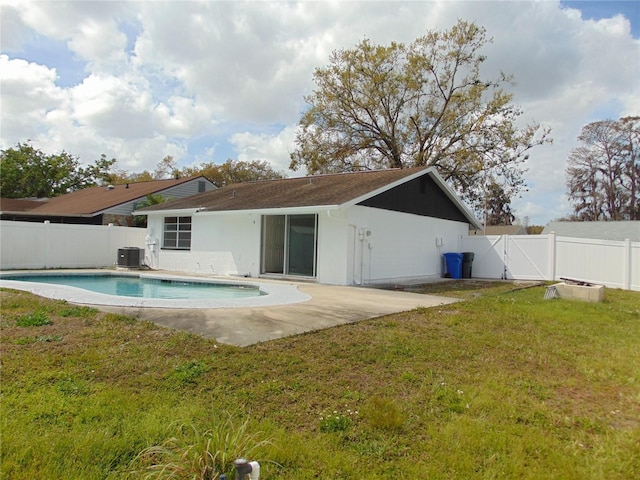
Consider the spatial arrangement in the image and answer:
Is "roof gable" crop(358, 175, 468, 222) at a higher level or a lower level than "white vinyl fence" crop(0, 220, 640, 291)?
higher

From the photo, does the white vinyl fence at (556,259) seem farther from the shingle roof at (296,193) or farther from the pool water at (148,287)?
the pool water at (148,287)

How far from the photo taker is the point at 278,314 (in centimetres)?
727

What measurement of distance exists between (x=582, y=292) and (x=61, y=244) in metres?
18.3

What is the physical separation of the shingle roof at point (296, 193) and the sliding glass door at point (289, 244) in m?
0.73

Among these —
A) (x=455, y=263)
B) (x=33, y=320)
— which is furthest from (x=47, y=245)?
(x=455, y=263)

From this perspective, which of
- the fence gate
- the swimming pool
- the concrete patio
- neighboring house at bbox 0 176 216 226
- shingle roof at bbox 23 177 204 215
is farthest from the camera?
shingle roof at bbox 23 177 204 215

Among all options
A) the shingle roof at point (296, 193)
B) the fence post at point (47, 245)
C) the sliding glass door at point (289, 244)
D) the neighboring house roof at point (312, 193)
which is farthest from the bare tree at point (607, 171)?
the fence post at point (47, 245)

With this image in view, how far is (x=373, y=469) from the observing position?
278 cm

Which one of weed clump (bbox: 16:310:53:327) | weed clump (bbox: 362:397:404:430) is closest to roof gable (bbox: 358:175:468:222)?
weed clump (bbox: 16:310:53:327)

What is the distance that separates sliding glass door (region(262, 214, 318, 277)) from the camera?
46.6 ft

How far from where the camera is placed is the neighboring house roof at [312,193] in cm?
1319

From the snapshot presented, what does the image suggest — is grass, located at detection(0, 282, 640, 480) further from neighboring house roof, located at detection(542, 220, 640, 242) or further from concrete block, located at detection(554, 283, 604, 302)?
neighboring house roof, located at detection(542, 220, 640, 242)

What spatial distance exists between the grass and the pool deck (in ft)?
1.32

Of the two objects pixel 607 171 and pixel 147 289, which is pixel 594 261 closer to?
pixel 147 289
